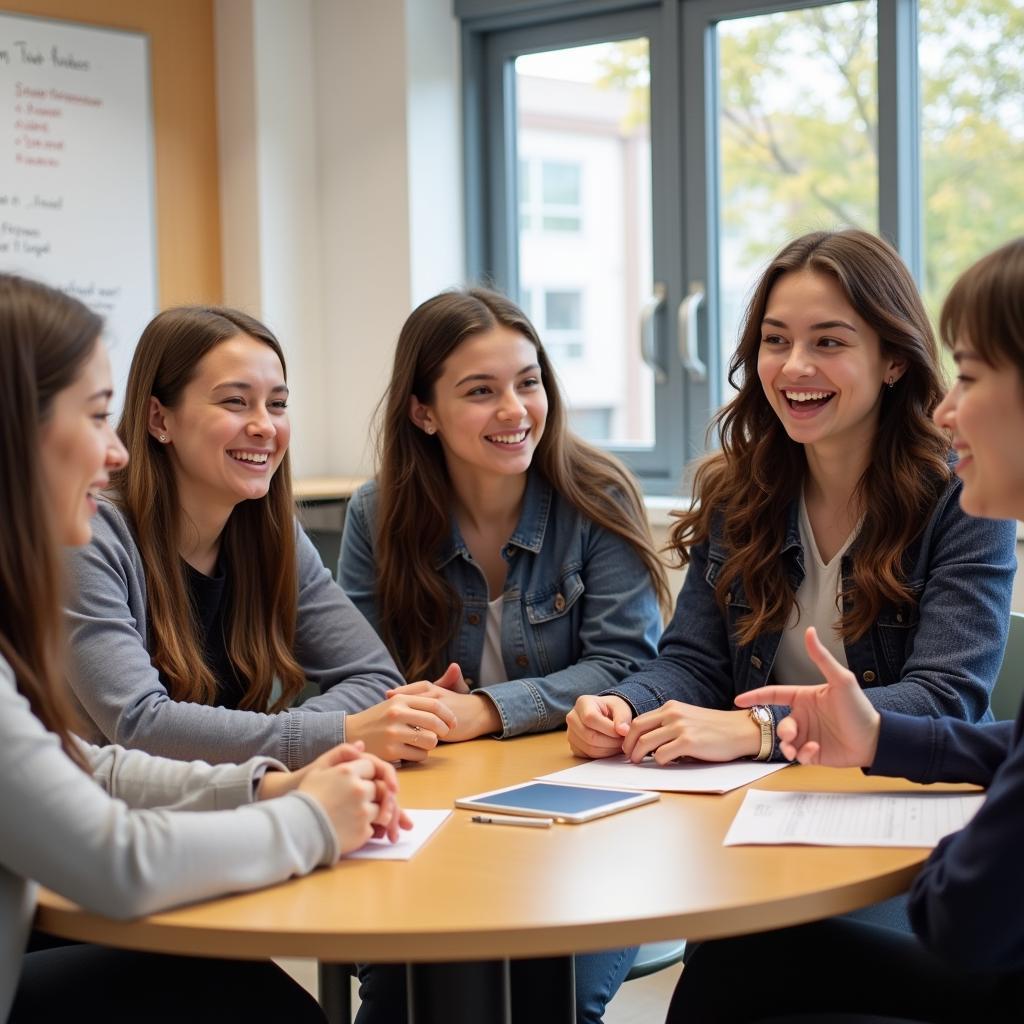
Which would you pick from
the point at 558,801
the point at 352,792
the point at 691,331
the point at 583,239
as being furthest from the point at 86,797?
the point at 583,239

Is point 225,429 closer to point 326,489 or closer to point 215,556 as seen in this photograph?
point 215,556

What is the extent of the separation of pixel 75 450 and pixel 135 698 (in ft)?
1.73

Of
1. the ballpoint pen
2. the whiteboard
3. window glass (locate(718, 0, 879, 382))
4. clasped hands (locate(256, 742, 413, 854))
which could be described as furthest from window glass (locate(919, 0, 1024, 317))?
clasped hands (locate(256, 742, 413, 854))

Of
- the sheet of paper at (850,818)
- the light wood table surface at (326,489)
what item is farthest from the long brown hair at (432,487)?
the light wood table surface at (326,489)

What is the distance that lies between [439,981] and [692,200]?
2884 millimetres

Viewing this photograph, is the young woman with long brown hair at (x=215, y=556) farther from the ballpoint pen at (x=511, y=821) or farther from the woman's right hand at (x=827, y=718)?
the woman's right hand at (x=827, y=718)

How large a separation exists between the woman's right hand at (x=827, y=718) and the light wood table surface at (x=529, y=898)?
0.59 feet

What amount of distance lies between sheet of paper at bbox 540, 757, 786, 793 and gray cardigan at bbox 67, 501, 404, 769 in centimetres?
32

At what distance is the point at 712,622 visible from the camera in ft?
6.82

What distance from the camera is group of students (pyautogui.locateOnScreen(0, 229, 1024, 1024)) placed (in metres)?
1.26

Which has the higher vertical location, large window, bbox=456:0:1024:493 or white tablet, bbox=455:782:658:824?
large window, bbox=456:0:1024:493

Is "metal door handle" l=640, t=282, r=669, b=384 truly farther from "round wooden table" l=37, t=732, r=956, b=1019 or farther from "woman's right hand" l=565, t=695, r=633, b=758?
"round wooden table" l=37, t=732, r=956, b=1019

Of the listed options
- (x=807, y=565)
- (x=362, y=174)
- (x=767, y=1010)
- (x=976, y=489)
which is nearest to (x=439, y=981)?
(x=767, y=1010)

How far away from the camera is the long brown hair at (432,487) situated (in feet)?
7.40
